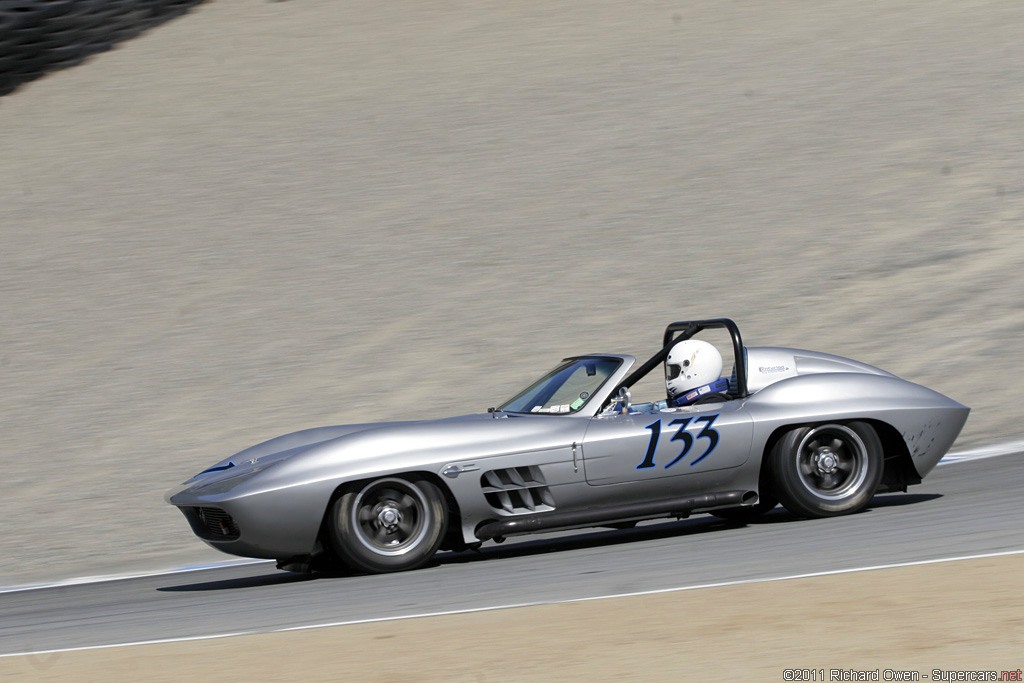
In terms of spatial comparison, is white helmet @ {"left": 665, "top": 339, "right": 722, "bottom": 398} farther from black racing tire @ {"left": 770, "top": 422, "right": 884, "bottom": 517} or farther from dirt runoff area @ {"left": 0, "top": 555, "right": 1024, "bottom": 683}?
dirt runoff area @ {"left": 0, "top": 555, "right": 1024, "bottom": 683}

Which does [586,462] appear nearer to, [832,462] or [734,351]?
[734,351]

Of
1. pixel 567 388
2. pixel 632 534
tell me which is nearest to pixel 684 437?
pixel 567 388

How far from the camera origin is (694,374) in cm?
714

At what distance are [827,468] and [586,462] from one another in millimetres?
1494

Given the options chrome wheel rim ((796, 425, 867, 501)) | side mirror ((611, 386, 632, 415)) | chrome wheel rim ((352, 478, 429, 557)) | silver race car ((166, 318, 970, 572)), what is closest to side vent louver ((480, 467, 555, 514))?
silver race car ((166, 318, 970, 572))

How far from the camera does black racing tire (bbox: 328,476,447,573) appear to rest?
629cm

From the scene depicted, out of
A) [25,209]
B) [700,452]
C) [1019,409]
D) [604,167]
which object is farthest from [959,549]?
[25,209]

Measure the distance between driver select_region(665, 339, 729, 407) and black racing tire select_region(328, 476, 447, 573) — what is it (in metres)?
1.64

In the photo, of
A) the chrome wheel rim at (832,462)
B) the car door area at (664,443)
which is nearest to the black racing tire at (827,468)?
the chrome wheel rim at (832,462)

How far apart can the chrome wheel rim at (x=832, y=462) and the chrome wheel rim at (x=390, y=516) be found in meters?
2.21

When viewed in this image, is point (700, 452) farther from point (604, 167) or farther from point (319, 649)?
point (604, 167)

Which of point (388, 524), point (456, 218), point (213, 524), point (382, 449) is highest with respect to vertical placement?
point (456, 218)

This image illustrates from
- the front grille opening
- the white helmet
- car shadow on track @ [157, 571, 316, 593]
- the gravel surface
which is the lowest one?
car shadow on track @ [157, 571, 316, 593]

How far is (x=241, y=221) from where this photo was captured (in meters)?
17.1
